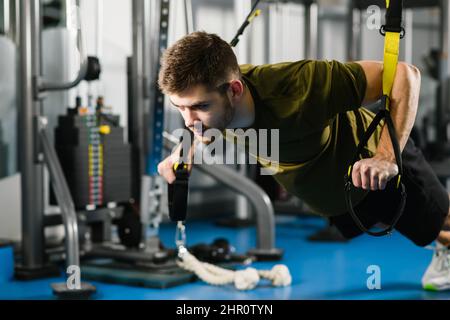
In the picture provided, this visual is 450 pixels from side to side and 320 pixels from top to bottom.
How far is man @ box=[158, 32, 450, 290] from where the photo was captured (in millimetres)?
1746

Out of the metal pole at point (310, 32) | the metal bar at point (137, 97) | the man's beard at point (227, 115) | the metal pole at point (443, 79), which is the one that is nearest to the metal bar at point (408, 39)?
the metal pole at point (443, 79)

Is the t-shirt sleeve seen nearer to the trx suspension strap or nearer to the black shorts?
the trx suspension strap

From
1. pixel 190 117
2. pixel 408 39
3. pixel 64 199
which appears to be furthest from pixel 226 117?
pixel 408 39

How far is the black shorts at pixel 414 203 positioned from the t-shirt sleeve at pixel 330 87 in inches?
18.1

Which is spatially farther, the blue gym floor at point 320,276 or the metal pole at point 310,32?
the metal pole at point 310,32

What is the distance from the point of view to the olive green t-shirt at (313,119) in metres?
1.88

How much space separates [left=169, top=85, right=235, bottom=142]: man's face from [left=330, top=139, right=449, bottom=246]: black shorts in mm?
687

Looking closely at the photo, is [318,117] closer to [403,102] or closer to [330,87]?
[330,87]

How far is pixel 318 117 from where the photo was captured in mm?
1924

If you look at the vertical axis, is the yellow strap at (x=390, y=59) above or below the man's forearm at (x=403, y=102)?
above

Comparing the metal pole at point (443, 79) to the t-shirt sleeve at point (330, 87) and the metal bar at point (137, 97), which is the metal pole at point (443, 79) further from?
the t-shirt sleeve at point (330, 87)

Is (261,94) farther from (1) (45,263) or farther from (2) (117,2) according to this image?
(2) (117,2)

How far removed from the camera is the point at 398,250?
4.51 meters

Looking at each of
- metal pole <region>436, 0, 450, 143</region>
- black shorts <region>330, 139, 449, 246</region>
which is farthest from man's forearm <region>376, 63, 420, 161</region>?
metal pole <region>436, 0, 450, 143</region>
